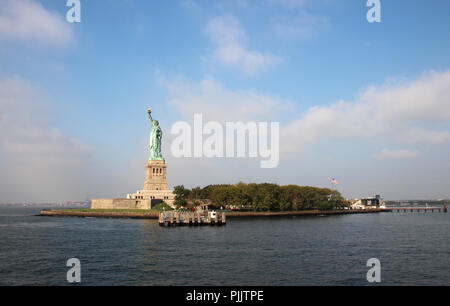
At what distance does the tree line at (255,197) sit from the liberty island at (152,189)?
7.00 meters

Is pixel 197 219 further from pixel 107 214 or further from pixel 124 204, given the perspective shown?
pixel 124 204

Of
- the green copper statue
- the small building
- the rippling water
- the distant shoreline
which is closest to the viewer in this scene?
the rippling water

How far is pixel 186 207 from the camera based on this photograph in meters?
106

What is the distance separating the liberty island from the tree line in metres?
7.00

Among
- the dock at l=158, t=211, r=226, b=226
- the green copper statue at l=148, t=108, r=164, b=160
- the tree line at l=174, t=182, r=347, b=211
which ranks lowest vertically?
the dock at l=158, t=211, r=226, b=226

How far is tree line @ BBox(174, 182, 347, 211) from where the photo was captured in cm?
10425

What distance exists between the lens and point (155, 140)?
374 ft

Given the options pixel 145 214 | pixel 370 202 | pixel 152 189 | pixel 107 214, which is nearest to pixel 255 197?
pixel 152 189

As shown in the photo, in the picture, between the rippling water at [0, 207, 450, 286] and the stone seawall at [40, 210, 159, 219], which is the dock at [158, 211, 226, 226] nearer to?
the rippling water at [0, 207, 450, 286]

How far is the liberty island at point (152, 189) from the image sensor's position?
341ft

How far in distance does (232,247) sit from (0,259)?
916 inches

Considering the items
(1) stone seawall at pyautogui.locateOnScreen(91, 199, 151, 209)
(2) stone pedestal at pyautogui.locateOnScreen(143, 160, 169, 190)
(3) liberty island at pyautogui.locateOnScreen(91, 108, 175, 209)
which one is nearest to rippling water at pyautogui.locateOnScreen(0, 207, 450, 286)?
(1) stone seawall at pyautogui.locateOnScreen(91, 199, 151, 209)

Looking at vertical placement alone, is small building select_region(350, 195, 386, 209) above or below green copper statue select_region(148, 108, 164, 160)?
below
